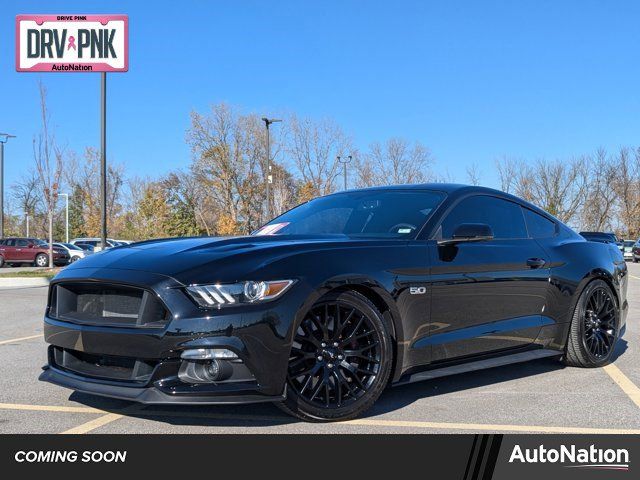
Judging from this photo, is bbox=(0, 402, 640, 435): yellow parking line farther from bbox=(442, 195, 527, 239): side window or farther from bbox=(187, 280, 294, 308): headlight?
bbox=(442, 195, 527, 239): side window

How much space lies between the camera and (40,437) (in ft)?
10.4

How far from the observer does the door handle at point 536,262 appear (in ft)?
16.1

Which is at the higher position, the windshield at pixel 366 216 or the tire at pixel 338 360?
the windshield at pixel 366 216

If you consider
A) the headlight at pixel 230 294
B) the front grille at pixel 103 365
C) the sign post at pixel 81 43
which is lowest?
the front grille at pixel 103 365

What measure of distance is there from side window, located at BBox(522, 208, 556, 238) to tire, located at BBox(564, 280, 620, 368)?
0.57 meters

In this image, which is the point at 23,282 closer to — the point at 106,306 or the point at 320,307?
the point at 106,306

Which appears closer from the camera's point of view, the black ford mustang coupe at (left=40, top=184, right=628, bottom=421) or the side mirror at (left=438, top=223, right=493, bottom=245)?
the black ford mustang coupe at (left=40, top=184, right=628, bottom=421)

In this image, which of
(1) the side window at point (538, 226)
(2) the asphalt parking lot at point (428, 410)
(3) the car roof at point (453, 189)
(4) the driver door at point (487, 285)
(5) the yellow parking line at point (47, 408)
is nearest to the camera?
(2) the asphalt parking lot at point (428, 410)

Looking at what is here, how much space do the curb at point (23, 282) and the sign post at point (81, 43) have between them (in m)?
1.96

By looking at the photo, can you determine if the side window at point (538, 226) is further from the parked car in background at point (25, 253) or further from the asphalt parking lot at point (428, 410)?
the parked car in background at point (25, 253)

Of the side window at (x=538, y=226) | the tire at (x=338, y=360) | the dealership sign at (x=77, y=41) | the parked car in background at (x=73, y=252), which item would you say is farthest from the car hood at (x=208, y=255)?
the parked car in background at (x=73, y=252)

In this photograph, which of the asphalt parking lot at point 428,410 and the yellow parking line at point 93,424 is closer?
the yellow parking line at point 93,424

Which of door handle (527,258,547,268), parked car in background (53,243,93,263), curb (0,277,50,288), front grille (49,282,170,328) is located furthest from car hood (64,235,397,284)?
parked car in background (53,243,93,263)

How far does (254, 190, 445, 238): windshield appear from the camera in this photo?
4.53 meters
